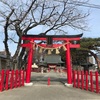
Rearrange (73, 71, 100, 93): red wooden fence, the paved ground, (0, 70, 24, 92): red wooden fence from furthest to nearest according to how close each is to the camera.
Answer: (0, 70, 24, 92): red wooden fence
(73, 71, 100, 93): red wooden fence
the paved ground

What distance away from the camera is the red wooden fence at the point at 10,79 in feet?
55.2

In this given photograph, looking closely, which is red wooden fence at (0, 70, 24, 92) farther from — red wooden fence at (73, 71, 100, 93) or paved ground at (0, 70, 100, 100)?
red wooden fence at (73, 71, 100, 93)

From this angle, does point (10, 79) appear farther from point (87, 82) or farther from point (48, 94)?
point (87, 82)

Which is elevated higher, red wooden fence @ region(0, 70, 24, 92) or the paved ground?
red wooden fence @ region(0, 70, 24, 92)

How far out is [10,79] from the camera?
18.2 metres

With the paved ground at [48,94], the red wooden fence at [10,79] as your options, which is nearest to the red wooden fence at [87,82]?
the paved ground at [48,94]

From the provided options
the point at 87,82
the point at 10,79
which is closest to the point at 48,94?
the point at 87,82

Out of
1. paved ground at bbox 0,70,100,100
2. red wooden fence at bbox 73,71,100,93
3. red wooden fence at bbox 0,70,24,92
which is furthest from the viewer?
red wooden fence at bbox 0,70,24,92

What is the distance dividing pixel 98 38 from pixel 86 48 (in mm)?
2548

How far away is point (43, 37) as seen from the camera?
22250 mm

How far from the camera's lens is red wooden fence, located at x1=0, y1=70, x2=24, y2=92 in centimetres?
1683

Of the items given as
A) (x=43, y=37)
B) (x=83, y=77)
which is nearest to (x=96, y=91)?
(x=83, y=77)

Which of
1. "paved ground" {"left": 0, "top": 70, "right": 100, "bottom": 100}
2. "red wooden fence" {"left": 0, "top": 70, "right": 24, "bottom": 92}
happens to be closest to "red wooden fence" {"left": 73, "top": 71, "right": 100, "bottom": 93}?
"paved ground" {"left": 0, "top": 70, "right": 100, "bottom": 100}

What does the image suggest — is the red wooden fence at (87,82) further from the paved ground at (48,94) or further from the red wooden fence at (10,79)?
the red wooden fence at (10,79)
